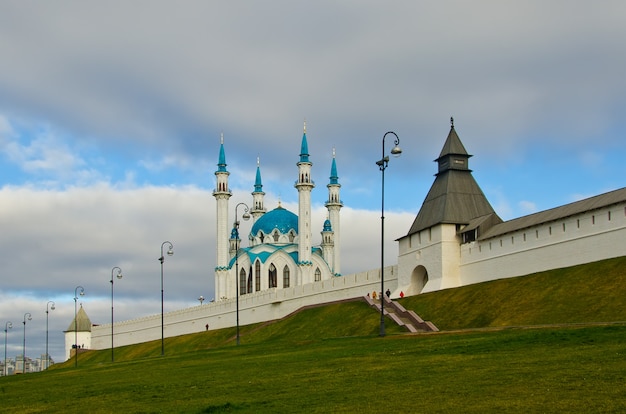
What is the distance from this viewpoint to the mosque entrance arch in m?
70.9

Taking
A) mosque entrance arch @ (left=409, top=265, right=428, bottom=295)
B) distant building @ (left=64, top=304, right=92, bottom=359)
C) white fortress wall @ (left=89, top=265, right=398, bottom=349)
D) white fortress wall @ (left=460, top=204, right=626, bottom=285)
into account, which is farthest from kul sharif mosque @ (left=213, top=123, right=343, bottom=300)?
white fortress wall @ (left=460, top=204, right=626, bottom=285)

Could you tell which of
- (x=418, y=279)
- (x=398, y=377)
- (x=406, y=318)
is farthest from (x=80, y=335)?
(x=398, y=377)

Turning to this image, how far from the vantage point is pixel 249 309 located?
96.4 metres

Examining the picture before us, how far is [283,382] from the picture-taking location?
87.7ft

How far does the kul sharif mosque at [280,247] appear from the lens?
117812 millimetres

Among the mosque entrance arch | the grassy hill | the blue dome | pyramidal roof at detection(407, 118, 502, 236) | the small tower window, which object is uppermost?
the blue dome

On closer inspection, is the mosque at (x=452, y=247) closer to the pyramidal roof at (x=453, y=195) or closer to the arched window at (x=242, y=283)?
the pyramidal roof at (x=453, y=195)

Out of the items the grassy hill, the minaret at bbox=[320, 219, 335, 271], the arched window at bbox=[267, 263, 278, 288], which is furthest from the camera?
the minaret at bbox=[320, 219, 335, 271]

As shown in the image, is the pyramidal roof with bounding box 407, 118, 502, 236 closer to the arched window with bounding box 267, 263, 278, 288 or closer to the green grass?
the green grass

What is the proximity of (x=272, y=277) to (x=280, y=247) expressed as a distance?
Answer: 428 centimetres

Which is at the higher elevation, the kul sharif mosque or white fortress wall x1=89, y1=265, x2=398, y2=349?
the kul sharif mosque

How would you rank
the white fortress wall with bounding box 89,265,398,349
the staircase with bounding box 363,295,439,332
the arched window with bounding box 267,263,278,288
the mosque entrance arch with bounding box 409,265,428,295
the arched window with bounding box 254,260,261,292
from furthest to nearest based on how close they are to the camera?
the arched window with bounding box 254,260,261,292 < the arched window with bounding box 267,263,278,288 < the white fortress wall with bounding box 89,265,398,349 < the mosque entrance arch with bounding box 409,265,428,295 < the staircase with bounding box 363,295,439,332

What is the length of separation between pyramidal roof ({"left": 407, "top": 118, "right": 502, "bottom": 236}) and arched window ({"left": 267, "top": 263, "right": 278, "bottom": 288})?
2193 inches

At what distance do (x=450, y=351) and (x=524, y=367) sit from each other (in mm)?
6478
